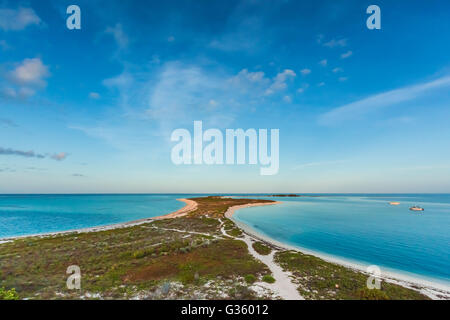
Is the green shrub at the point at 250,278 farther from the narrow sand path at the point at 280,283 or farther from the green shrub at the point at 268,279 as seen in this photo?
the green shrub at the point at 268,279

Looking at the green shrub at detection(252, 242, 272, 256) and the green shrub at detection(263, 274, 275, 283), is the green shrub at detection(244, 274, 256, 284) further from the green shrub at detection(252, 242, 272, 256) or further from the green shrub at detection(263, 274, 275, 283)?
the green shrub at detection(252, 242, 272, 256)

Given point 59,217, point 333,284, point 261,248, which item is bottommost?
point 59,217

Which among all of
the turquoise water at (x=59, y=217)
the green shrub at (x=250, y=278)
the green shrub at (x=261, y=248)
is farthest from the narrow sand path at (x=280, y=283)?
the turquoise water at (x=59, y=217)

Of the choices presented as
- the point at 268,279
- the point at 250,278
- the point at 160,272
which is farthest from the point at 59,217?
the point at 268,279

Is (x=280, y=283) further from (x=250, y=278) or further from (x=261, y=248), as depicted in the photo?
(x=261, y=248)

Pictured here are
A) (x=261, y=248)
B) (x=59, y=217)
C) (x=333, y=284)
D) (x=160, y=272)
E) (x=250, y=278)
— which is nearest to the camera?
(x=333, y=284)

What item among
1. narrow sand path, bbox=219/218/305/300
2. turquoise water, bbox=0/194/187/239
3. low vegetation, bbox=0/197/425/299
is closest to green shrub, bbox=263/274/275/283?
low vegetation, bbox=0/197/425/299
